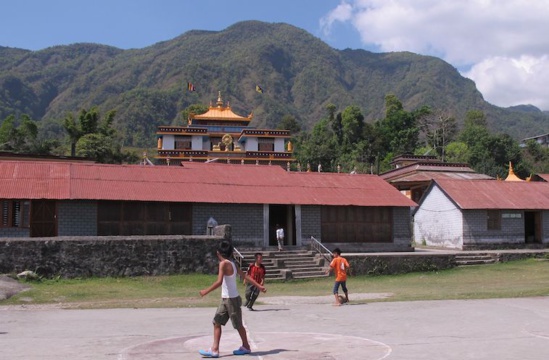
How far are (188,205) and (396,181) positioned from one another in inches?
1010

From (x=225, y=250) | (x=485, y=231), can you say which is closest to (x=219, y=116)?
(x=485, y=231)

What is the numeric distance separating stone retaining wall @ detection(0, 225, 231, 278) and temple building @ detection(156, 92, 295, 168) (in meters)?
38.0

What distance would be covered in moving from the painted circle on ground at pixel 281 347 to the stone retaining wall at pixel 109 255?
38.7 feet

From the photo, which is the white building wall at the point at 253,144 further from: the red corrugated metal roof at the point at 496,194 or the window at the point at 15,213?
the window at the point at 15,213

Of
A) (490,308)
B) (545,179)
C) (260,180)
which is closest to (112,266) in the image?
(260,180)

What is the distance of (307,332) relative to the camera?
1124 centimetres

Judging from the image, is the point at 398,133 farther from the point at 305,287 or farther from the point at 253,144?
the point at 305,287

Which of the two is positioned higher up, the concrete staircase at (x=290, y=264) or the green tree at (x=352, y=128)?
the green tree at (x=352, y=128)

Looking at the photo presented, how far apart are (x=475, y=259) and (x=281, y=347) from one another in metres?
21.9

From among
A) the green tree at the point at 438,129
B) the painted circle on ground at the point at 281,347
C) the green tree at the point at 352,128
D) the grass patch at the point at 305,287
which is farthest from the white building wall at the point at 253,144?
the painted circle on ground at the point at 281,347

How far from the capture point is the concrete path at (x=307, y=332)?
9055 millimetres

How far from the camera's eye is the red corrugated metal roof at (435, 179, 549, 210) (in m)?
33.2

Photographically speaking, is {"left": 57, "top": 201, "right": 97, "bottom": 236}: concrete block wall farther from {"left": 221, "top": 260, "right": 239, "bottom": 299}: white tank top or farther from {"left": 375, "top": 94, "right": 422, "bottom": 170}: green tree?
{"left": 375, "top": 94, "right": 422, "bottom": 170}: green tree

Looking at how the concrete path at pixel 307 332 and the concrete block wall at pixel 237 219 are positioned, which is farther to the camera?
the concrete block wall at pixel 237 219
